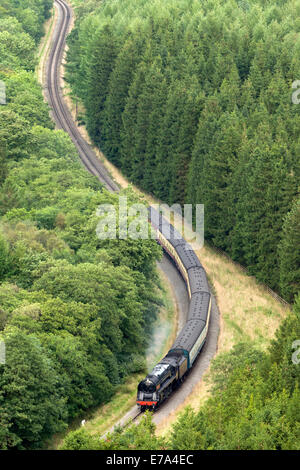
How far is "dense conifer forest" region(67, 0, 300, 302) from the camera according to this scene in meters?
84.3

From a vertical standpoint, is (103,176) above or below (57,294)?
below

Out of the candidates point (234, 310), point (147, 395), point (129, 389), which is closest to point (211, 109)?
point (234, 310)

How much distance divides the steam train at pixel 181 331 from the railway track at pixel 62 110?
28651mm

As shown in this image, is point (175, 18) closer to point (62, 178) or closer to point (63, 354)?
point (62, 178)

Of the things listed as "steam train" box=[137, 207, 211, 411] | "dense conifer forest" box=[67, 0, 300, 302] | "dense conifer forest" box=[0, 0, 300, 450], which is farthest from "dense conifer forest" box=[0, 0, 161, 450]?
"dense conifer forest" box=[67, 0, 300, 302]

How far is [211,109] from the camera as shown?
10200 cm

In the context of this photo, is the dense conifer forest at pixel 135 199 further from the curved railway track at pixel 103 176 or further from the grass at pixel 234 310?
the curved railway track at pixel 103 176

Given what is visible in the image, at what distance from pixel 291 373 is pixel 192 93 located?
62.0 m

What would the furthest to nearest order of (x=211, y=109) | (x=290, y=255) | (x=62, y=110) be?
(x=62, y=110)
(x=211, y=109)
(x=290, y=255)

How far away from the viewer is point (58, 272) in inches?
2694

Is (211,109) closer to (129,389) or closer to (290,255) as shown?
(290,255)

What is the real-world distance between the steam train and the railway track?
94.0 ft

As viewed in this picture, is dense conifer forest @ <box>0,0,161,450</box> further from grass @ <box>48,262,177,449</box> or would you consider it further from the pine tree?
the pine tree

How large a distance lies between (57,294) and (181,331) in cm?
1346
